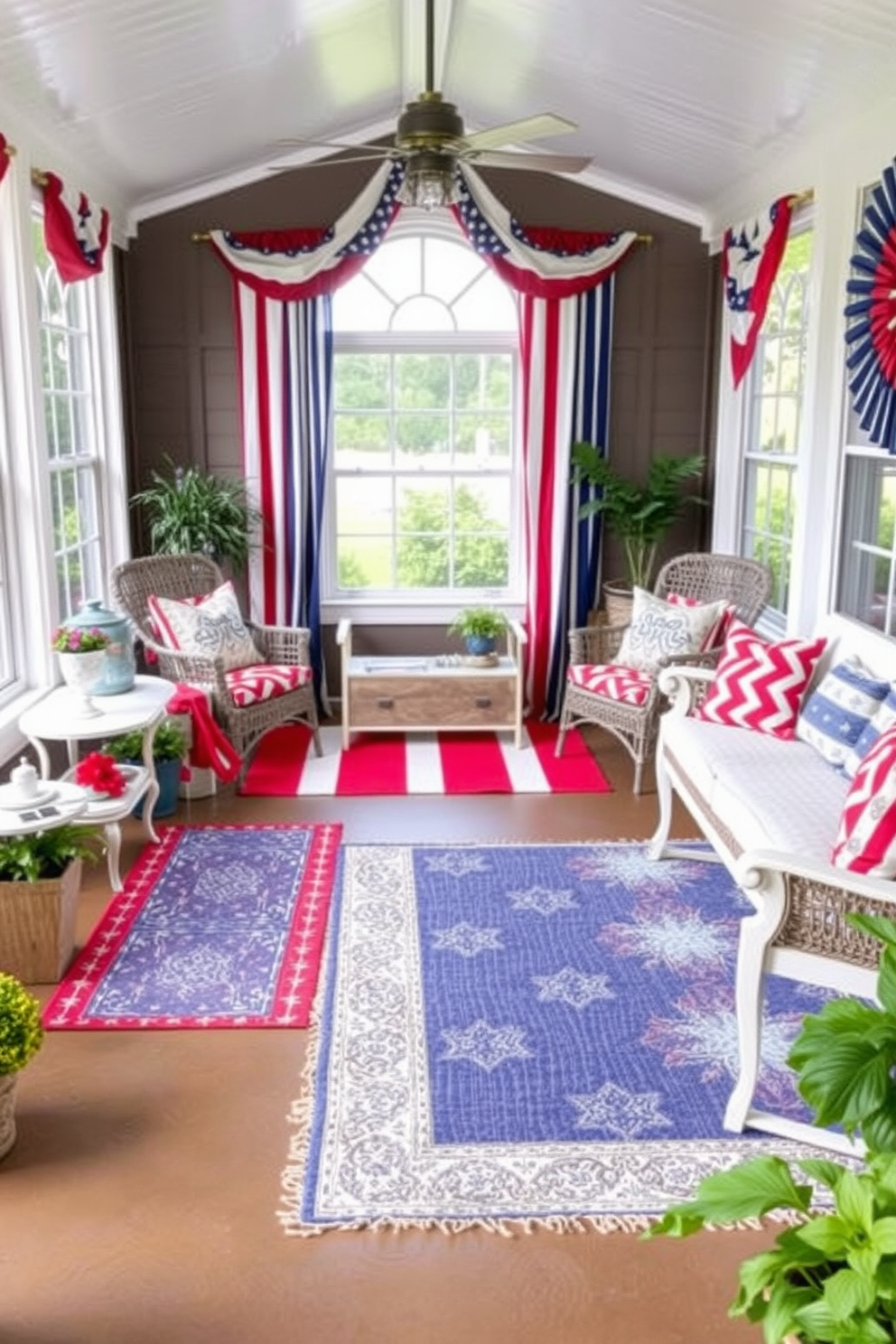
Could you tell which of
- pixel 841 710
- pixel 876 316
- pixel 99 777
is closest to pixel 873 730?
pixel 841 710

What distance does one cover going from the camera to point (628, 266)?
20.0 ft

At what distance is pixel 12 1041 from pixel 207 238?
457cm

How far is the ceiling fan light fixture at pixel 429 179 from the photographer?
3.38 metres

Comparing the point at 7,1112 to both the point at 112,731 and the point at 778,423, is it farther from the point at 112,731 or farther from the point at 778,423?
the point at 778,423

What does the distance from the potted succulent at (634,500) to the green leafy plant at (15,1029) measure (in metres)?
3.94

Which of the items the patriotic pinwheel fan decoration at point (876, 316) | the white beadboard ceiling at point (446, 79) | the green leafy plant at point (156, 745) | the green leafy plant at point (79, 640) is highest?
the white beadboard ceiling at point (446, 79)

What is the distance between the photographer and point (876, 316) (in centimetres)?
377

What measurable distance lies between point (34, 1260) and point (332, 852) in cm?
213

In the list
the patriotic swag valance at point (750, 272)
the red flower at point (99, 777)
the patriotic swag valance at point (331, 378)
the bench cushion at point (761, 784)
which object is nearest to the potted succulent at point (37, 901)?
the red flower at point (99, 777)

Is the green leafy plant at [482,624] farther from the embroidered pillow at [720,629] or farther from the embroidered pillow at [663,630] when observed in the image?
the embroidered pillow at [720,629]

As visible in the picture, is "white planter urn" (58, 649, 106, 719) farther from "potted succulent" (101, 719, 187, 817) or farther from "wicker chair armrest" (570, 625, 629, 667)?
"wicker chair armrest" (570, 625, 629, 667)

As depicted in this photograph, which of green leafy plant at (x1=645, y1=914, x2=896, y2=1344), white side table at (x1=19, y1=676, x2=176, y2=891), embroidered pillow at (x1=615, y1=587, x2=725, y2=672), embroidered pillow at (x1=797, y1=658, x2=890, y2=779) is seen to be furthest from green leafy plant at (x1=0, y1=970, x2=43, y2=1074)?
embroidered pillow at (x1=615, y1=587, x2=725, y2=672)

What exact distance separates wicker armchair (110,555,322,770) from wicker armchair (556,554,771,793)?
4.08 feet

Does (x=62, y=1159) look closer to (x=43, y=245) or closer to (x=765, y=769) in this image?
(x=765, y=769)
